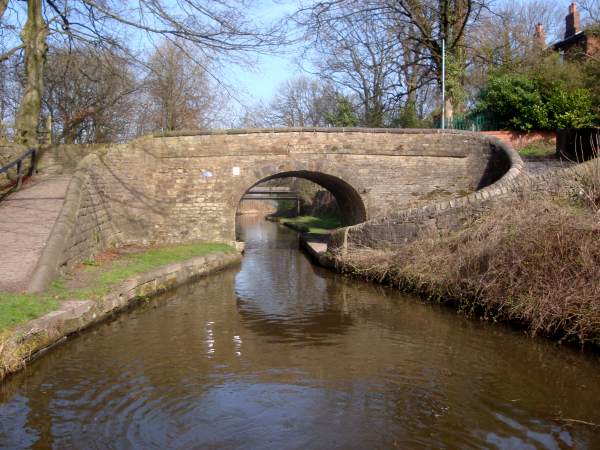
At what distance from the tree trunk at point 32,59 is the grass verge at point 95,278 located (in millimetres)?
4057

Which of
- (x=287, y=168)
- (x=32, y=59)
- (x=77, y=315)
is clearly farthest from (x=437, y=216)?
(x=32, y=59)

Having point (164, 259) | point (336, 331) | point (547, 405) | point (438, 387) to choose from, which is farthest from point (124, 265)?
point (547, 405)

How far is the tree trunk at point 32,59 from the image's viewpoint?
13.2m

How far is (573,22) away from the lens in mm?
29141

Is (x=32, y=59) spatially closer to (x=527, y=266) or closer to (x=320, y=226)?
(x=527, y=266)

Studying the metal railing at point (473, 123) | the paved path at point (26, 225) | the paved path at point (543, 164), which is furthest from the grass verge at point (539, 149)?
the paved path at point (26, 225)

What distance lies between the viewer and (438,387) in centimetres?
557

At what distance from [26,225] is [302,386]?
6619mm

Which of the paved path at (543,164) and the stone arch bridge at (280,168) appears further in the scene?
the stone arch bridge at (280,168)

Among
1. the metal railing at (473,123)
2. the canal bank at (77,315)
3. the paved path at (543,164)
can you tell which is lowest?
the canal bank at (77,315)

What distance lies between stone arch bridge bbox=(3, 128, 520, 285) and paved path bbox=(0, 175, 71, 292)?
290 cm

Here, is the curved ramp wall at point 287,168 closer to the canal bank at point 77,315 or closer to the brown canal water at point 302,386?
the canal bank at point 77,315

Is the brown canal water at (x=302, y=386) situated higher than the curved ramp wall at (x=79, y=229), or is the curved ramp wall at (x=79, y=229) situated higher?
the curved ramp wall at (x=79, y=229)

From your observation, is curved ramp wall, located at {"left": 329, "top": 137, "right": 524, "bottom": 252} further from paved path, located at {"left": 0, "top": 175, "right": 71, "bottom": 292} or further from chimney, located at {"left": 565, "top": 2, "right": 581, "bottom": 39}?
chimney, located at {"left": 565, "top": 2, "right": 581, "bottom": 39}
